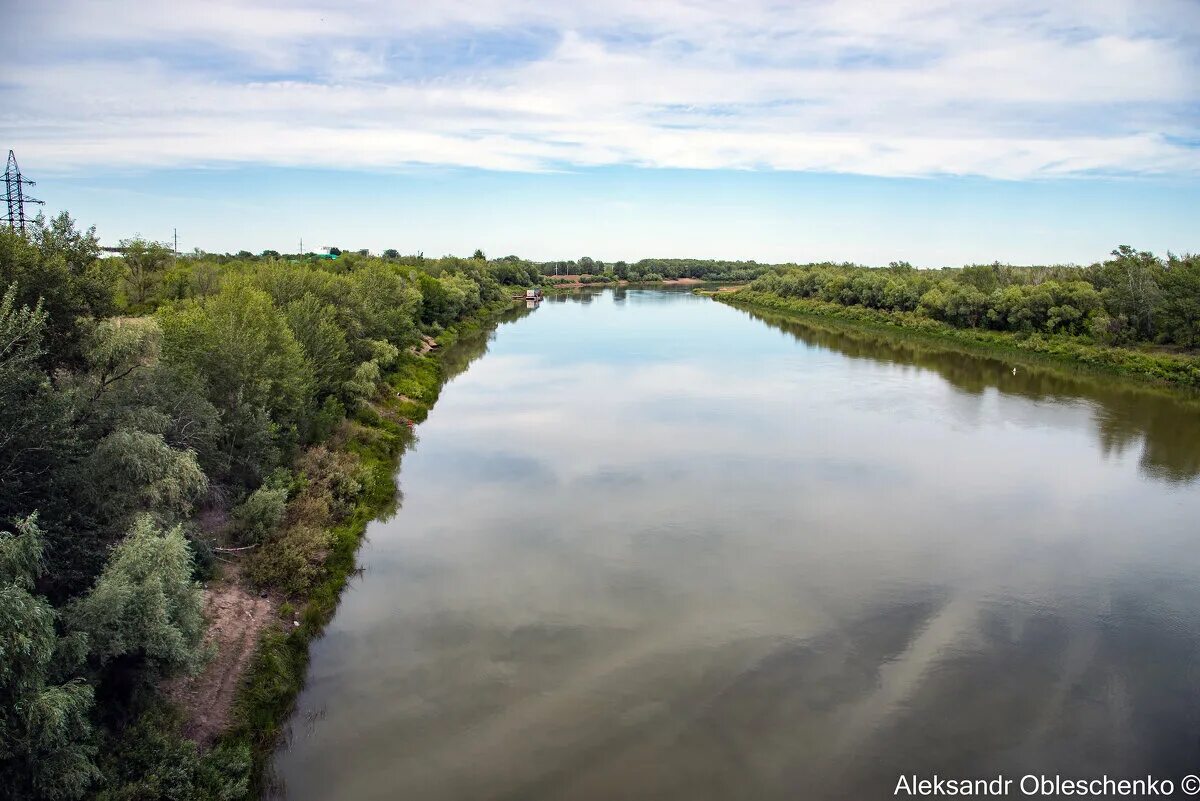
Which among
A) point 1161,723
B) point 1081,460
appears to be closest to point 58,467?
point 1161,723

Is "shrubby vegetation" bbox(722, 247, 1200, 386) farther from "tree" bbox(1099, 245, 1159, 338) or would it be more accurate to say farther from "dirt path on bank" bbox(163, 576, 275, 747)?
"dirt path on bank" bbox(163, 576, 275, 747)

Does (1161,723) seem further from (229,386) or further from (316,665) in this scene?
(229,386)

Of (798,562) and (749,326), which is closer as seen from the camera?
(798,562)

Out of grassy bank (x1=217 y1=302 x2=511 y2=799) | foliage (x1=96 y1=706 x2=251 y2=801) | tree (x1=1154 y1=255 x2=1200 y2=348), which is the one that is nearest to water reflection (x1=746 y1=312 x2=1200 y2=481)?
tree (x1=1154 y1=255 x2=1200 y2=348)

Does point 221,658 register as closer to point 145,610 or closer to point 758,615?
point 145,610

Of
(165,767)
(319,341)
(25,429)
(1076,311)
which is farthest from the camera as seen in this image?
(1076,311)

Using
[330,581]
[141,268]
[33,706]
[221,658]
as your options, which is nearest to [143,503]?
[221,658]
